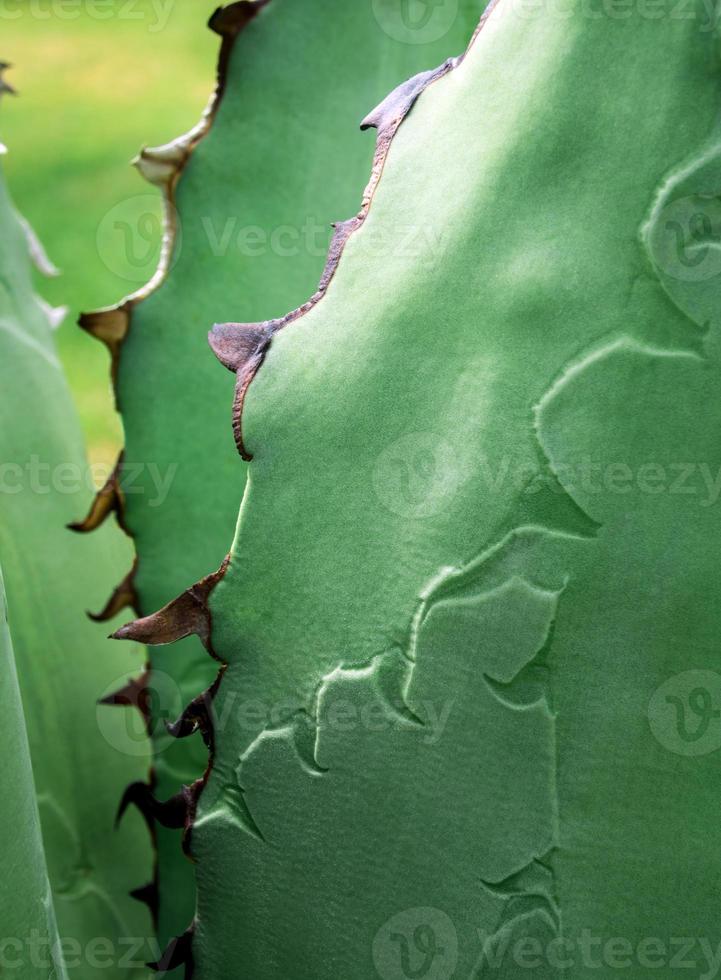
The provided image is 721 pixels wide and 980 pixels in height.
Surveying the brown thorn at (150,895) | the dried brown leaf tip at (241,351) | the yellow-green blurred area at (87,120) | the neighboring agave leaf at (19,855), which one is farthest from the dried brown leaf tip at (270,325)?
the yellow-green blurred area at (87,120)

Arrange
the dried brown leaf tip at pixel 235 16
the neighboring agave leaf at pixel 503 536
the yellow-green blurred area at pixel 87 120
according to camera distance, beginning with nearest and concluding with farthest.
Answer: the neighboring agave leaf at pixel 503 536
the dried brown leaf tip at pixel 235 16
the yellow-green blurred area at pixel 87 120

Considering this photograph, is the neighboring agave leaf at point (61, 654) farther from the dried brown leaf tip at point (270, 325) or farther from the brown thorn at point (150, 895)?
the dried brown leaf tip at point (270, 325)

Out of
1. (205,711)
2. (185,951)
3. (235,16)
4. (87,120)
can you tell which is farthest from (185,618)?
(87,120)

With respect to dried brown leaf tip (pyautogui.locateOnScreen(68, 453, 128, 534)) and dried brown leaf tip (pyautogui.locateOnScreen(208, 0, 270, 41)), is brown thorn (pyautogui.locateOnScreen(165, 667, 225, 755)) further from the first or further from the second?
dried brown leaf tip (pyautogui.locateOnScreen(208, 0, 270, 41))

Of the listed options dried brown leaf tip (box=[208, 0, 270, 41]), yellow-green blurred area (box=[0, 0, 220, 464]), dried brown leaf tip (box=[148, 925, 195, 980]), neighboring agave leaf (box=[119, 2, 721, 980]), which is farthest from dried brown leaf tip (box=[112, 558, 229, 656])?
yellow-green blurred area (box=[0, 0, 220, 464])

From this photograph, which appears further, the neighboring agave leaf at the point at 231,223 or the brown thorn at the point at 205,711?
the neighboring agave leaf at the point at 231,223

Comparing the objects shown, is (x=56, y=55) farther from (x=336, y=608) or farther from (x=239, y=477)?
(x=336, y=608)

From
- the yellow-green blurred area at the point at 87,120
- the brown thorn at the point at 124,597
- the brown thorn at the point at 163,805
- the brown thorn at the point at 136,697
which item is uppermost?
the yellow-green blurred area at the point at 87,120

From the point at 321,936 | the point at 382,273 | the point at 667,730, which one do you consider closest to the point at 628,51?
the point at 382,273
